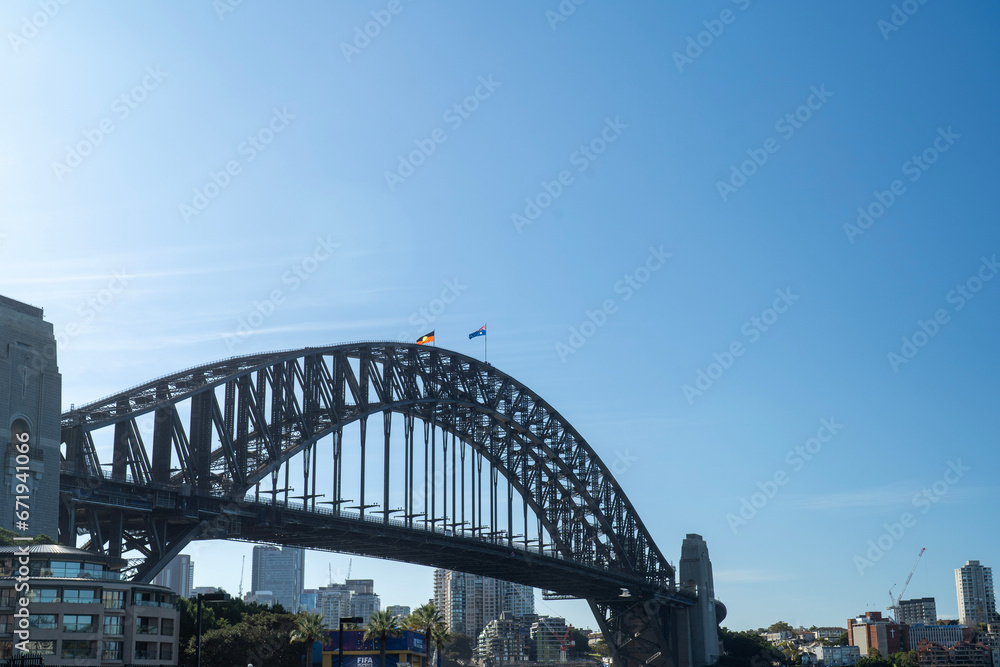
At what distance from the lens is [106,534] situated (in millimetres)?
83812

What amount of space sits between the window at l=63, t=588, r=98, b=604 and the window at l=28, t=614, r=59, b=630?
1.23 m

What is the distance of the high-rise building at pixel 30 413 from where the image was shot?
231 feet

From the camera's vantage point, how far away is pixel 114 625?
67.1 metres

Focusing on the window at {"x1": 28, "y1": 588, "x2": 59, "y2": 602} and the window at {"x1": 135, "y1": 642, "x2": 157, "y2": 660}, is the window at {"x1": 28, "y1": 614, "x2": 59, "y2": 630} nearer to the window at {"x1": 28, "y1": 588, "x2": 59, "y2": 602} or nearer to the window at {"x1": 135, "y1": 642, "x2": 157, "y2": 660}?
the window at {"x1": 28, "y1": 588, "x2": 59, "y2": 602}

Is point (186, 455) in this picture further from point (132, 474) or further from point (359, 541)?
point (359, 541)

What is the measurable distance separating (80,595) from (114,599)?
9.33 feet

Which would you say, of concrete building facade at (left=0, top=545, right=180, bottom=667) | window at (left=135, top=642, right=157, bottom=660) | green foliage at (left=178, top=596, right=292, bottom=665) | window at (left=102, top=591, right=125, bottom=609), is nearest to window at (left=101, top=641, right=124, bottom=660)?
concrete building facade at (left=0, top=545, right=180, bottom=667)

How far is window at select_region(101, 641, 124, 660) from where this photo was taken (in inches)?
2586

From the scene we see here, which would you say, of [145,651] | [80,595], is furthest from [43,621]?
[145,651]

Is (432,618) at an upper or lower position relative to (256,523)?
lower

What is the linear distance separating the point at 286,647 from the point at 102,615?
117 feet

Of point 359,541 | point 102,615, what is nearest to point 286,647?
point 359,541

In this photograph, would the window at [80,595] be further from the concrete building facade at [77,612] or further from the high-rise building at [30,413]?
the high-rise building at [30,413]

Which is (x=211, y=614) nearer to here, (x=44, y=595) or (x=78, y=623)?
(x=78, y=623)
